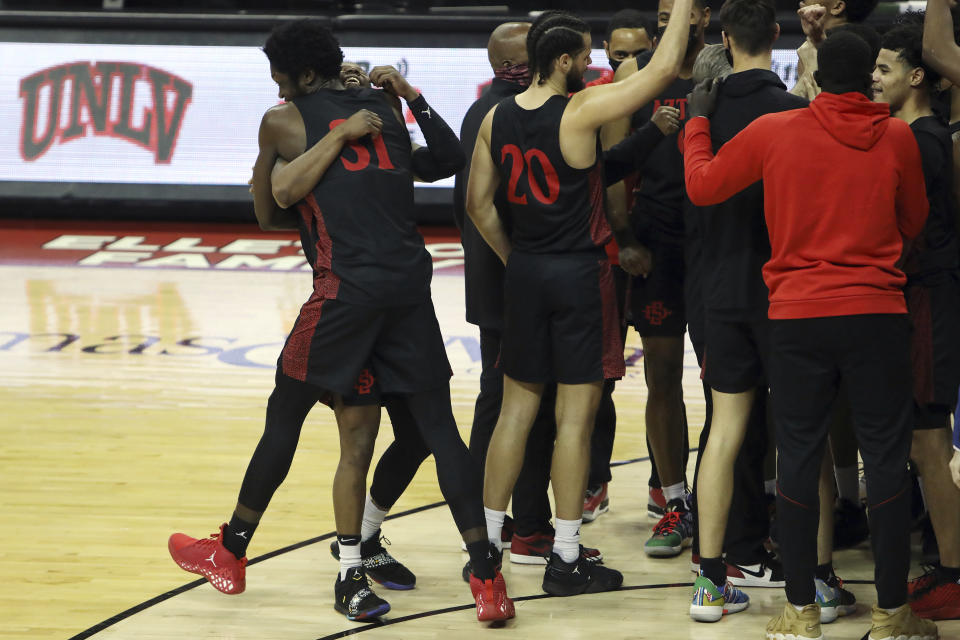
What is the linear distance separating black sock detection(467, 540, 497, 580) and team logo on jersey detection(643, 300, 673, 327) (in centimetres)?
112

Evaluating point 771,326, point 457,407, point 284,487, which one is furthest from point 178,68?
point 771,326

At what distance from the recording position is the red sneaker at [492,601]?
373 cm

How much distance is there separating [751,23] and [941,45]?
0.54 m

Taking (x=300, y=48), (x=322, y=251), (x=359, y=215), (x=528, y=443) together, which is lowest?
(x=528, y=443)

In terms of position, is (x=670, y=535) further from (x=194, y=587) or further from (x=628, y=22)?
(x=628, y=22)

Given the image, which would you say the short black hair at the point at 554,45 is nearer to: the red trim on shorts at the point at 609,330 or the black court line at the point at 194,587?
the red trim on shorts at the point at 609,330

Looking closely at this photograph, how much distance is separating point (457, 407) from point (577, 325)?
2600 millimetres

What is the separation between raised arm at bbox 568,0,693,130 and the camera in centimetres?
365

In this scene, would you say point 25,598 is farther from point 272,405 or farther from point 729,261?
point 729,261

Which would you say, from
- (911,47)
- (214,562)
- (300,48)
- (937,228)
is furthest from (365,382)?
(911,47)

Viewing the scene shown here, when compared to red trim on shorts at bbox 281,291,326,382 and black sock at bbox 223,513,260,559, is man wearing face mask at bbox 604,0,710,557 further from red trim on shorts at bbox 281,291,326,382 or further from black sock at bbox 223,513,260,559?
black sock at bbox 223,513,260,559

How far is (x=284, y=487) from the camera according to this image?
5.22 m

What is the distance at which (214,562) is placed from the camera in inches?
157

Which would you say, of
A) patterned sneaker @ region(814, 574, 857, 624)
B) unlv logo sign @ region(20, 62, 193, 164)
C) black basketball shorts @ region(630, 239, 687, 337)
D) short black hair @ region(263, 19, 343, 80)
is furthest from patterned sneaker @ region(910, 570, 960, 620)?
unlv logo sign @ region(20, 62, 193, 164)
